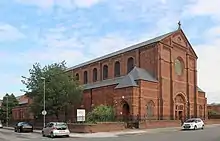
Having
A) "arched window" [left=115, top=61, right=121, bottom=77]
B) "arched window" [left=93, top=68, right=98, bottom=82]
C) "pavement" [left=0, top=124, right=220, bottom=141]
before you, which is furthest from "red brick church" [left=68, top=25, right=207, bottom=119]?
"pavement" [left=0, top=124, right=220, bottom=141]

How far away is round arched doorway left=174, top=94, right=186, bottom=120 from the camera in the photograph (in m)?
63.9

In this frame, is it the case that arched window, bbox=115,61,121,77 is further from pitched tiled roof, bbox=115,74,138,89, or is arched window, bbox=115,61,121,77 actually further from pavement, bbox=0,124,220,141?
pavement, bbox=0,124,220,141

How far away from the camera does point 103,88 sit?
65062 mm

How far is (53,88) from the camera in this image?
57906mm

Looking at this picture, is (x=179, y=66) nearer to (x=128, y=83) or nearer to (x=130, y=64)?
(x=130, y=64)

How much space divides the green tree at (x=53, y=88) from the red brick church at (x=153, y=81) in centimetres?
726

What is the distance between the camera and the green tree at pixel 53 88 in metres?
57.8

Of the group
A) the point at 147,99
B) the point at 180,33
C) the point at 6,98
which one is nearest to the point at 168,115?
the point at 147,99

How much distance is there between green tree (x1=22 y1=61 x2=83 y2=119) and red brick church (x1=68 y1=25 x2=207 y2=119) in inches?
286

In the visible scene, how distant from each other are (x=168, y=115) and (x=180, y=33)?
16146mm

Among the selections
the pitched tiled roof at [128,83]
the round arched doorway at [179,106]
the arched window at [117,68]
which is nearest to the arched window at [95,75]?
the arched window at [117,68]

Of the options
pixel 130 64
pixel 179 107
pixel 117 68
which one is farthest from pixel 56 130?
pixel 117 68

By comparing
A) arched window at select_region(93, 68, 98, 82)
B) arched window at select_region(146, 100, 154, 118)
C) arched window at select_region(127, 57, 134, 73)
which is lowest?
arched window at select_region(146, 100, 154, 118)

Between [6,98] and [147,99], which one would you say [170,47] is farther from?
[6,98]
